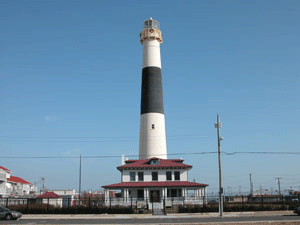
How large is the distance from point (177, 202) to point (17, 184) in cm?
4973

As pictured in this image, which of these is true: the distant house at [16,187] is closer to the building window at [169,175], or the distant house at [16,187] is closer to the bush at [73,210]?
the bush at [73,210]

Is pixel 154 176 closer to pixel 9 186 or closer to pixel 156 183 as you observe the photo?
pixel 156 183

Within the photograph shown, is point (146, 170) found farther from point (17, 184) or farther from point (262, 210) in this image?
point (17, 184)

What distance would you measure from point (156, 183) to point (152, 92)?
13.7 metres

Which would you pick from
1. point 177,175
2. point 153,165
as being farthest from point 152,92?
point 177,175

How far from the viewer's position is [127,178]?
4775 centimetres

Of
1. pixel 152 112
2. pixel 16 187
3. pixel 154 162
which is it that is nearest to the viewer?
pixel 154 162

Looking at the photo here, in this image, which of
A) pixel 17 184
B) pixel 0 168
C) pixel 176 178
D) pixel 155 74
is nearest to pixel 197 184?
pixel 176 178

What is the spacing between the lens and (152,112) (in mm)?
51156

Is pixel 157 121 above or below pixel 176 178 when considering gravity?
above

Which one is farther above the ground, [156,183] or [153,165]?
[153,165]

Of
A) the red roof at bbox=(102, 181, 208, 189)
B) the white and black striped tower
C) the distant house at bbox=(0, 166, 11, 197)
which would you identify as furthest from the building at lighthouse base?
the distant house at bbox=(0, 166, 11, 197)

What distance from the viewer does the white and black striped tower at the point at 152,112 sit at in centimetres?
5106

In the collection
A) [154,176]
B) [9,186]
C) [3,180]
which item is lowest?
[9,186]
